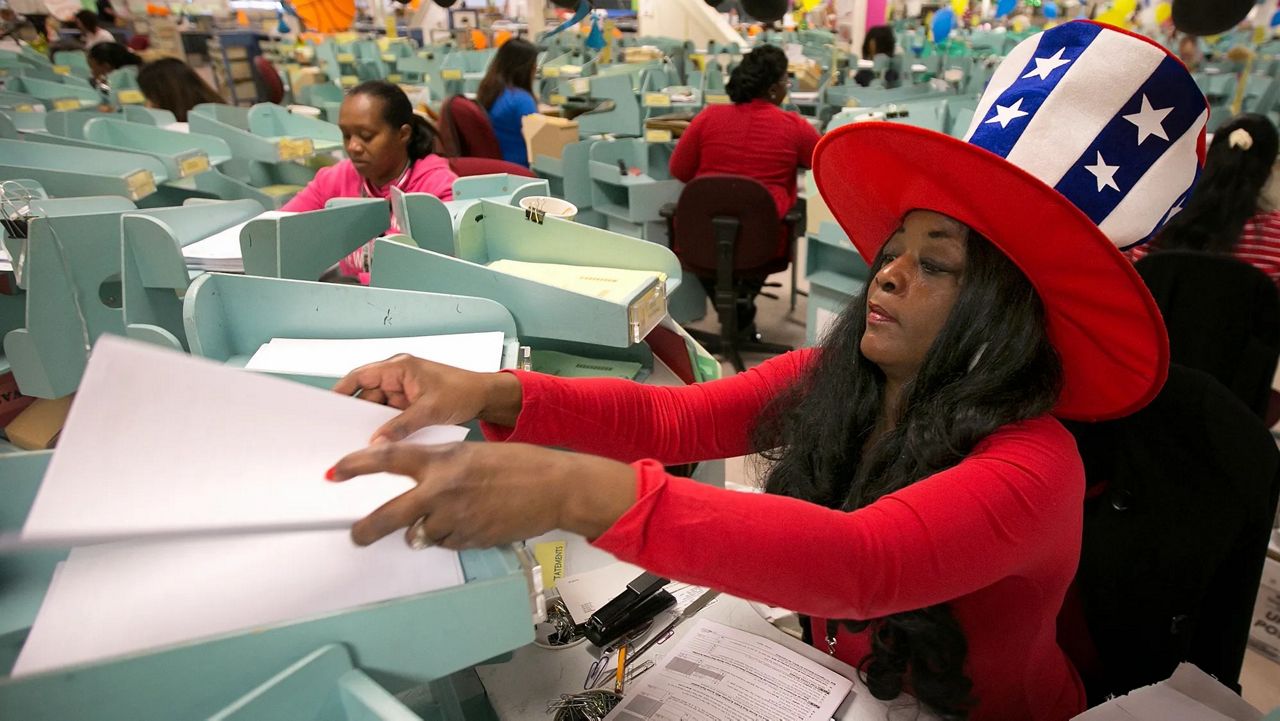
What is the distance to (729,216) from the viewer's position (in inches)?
129

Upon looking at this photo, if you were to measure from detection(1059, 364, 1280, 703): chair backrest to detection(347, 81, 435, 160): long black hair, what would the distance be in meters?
2.14

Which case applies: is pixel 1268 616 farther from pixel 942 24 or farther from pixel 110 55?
pixel 942 24

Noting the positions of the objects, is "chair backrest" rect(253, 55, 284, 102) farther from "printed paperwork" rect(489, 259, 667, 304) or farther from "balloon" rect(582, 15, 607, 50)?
"printed paperwork" rect(489, 259, 667, 304)

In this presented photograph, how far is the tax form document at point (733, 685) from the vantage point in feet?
3.11

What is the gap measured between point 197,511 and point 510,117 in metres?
4.55

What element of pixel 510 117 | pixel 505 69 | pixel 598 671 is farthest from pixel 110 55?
pixel 598 671

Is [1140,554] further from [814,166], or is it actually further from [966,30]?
[966,30]

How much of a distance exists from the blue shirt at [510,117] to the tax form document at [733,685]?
4184 millimetres

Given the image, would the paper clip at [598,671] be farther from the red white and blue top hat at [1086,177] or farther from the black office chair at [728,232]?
the black office chair at [728,232]

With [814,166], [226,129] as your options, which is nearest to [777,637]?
[814,166]

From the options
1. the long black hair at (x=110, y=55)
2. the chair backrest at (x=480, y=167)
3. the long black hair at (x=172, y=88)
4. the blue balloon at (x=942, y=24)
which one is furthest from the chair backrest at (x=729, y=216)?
the blue balloon at (x=942, y=24)

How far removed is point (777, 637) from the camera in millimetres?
1088

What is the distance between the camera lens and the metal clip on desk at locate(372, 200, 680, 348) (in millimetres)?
1501

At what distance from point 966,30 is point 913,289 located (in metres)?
12.2
